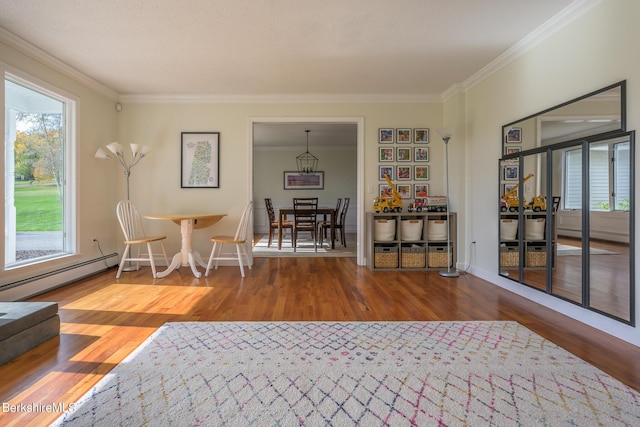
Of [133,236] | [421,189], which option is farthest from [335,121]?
[133,236]

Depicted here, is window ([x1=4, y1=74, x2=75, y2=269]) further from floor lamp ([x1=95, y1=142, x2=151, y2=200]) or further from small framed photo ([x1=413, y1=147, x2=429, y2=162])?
small framed photo ([x1=413, y1=147, x2=429, y2=162])

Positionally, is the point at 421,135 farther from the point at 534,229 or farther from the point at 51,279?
the point at 51,279

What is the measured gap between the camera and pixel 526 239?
2930 millimetres

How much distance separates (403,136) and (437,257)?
1.64 m

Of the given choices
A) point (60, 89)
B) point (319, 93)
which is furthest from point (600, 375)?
point (60, 89)

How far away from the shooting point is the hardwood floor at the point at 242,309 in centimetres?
158

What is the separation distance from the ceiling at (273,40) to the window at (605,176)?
1.03 m

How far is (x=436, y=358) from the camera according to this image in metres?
1.73

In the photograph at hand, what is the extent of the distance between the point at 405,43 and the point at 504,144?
1366mm

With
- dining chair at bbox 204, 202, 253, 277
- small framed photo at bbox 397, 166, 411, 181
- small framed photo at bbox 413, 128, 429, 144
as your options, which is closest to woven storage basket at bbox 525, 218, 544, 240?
small framed photo at bbox 397, 166, 411, 181

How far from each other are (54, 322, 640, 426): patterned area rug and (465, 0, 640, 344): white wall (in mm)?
874

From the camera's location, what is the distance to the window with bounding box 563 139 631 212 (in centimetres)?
201

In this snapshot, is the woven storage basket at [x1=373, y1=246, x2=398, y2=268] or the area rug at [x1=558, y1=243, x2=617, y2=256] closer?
the area rug at [x1=558, y1=243, x2=617, y2=256]

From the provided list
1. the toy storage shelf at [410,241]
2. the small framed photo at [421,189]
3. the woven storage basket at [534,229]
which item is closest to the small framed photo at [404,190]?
the small framed photo at [421,189]
